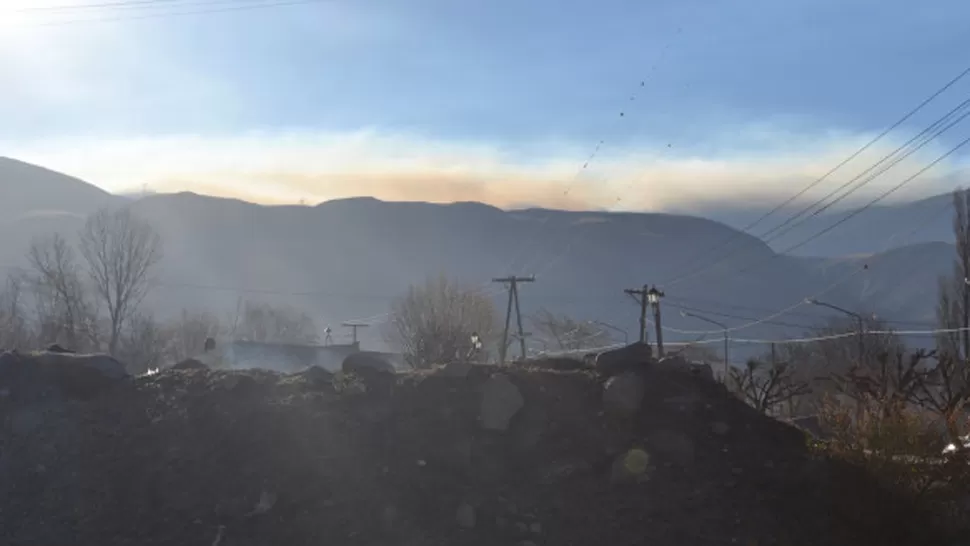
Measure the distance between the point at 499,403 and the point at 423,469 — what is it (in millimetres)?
1410

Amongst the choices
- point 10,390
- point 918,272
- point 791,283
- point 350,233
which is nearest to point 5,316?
point 10,390

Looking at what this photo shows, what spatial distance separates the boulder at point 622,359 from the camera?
1223 centimetres

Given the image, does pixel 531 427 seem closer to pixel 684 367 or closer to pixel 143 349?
pixel 684 367

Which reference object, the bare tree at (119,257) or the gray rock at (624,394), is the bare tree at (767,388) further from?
the bare tree at (119,257)

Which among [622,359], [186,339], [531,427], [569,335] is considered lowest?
[186,339]

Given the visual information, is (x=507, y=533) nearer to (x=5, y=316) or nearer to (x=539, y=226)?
(x=5, y=316)

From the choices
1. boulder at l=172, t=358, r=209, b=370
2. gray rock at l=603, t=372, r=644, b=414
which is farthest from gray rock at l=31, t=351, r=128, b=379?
gray rock at l=603, t=372, r=644, b=414

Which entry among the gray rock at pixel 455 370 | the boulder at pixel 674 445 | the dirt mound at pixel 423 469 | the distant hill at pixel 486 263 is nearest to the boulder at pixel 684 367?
the dirt mound at pixel 423 469

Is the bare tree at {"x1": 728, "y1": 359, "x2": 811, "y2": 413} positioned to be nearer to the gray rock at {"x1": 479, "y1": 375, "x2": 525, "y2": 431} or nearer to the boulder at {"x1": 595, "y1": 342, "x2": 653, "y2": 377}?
the boulder at {"x1": 595, "y1": 342, "x2": 653, "y2": 377}

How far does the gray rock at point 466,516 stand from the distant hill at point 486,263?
118 metres

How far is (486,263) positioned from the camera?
172875 millimetres

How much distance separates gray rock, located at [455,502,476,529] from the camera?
372 inches

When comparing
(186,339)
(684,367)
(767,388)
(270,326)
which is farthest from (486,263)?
(684,367)

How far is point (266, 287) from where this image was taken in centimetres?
15175
